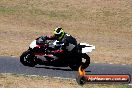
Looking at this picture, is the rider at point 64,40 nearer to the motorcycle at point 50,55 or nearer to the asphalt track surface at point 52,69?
the motorcycle at point 50,55

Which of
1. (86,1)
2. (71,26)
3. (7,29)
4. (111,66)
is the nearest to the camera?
(111,66)

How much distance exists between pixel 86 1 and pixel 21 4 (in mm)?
6152

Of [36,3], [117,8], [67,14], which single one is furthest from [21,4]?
[117,8]

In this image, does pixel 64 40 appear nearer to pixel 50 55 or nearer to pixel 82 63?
pixel 50 55

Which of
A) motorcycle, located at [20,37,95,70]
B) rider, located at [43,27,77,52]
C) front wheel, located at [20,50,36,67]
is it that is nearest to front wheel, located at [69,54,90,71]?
motorcycle, located at [20,37,95,70]

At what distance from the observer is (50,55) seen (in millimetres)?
18812

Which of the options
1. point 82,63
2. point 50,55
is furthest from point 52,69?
point 82,63

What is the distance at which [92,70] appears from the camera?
1903 cm

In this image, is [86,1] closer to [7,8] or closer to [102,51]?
[7,8]

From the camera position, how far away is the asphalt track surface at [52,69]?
18016 millimetres

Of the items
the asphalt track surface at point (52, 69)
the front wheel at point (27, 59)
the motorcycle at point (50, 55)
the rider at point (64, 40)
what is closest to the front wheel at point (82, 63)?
the motorcycle at point (50, 55)

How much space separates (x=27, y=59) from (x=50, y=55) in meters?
1.14

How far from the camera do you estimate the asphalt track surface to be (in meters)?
18.0

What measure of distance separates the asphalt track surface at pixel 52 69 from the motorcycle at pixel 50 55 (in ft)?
0.97
